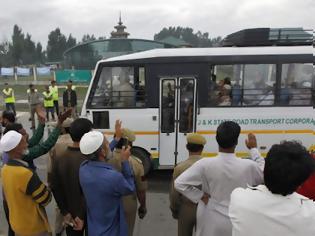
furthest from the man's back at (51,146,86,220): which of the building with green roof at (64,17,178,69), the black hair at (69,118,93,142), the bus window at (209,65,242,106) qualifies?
the building with green roof at (64,17,178,69)

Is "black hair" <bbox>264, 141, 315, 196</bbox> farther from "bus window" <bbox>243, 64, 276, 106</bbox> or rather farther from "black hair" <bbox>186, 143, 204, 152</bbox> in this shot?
"bus window" <bbox>243, 64, 276, 106</bbox>

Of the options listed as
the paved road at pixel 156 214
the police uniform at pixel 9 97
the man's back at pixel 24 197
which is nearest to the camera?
the man's back at pixel 24 197

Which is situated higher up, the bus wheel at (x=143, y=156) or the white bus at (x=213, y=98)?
the white bus at (x=213, y=98)

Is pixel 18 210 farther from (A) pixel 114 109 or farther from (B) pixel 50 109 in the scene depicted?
(B) pixel 50 109

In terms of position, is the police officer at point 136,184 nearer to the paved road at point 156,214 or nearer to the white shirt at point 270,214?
the paved road at point 156,214

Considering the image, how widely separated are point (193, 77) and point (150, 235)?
3.33 meters

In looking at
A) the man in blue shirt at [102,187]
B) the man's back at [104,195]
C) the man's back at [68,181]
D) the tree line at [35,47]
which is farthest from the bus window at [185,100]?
the tree line at [35,47]

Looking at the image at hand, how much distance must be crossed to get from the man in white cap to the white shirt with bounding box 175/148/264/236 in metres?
1.27

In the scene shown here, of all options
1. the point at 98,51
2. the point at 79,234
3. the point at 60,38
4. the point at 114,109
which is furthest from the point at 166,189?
the point at 60,38

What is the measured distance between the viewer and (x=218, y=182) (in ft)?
9.86

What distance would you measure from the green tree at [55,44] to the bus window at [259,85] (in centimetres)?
10456

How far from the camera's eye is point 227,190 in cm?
301

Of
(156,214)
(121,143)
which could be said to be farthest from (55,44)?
(121,143)

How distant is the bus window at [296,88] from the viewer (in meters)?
7.44
